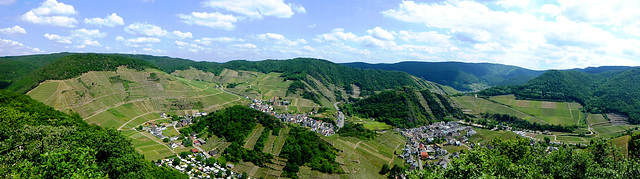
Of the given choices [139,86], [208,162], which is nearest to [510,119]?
[208,162]

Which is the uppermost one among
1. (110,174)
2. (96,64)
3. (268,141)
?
(96,64)

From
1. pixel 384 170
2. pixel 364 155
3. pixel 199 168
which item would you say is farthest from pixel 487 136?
pixel 199 168

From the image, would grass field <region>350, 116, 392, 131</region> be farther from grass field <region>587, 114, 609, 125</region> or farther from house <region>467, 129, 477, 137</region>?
grass field <region>587, 114, 609, 125</region>

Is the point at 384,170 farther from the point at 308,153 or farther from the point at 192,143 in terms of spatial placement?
the point at 192,143

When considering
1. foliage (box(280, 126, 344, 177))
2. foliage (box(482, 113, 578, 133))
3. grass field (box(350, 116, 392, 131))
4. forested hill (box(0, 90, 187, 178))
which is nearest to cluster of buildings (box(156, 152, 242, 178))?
forested hill (box(0, 90, 187, 178))

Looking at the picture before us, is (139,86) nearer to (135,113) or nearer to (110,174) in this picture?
(135,113)

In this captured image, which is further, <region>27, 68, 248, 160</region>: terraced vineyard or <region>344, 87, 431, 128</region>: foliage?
<region>344, 87, 431, 128</region>: foliage
